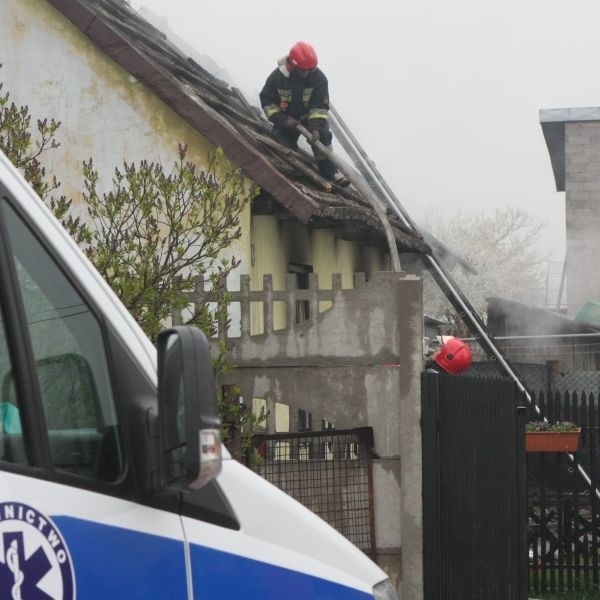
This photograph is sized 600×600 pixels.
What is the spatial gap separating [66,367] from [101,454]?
0.64ft

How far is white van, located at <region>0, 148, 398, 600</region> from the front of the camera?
8.48ft

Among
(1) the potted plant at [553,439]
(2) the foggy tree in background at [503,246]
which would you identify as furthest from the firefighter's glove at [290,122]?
(2) the foggy tree in background at [503,246]

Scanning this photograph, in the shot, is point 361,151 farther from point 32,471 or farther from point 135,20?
point 32,471

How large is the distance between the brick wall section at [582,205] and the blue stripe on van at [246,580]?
25.3m

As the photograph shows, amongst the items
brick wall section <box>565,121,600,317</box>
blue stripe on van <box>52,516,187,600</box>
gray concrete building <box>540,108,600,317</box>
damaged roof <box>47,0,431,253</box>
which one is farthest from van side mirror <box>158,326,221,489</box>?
brick wall section <box>565,121,600,317</box>

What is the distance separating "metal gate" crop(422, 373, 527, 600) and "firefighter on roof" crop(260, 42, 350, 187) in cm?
478

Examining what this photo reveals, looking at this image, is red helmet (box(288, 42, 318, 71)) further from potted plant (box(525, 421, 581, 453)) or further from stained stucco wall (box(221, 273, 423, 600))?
stained stucco wall (box(221, 273, 423, 600))

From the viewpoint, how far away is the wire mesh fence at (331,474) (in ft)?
25.1

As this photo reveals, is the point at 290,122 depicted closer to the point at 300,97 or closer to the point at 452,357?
the point at 300,97

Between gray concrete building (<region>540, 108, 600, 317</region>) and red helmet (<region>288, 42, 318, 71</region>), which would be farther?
gray concrete building (<region>540, 108, 600, 317</region>)

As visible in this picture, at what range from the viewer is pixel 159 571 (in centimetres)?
281

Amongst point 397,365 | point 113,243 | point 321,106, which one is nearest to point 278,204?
point 321,106

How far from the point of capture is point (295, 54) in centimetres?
1246

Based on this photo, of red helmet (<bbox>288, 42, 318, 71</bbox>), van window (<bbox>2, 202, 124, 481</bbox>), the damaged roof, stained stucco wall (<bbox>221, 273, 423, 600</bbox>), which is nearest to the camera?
van window (<bbox>2, 202, 124, 481</bbox>)
